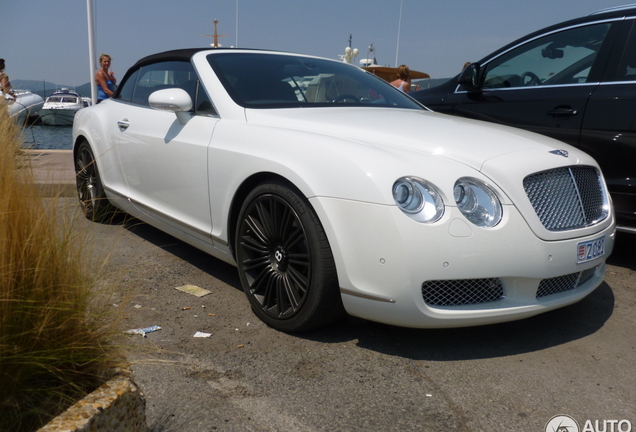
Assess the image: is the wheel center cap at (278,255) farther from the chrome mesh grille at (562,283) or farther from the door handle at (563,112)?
the door handle at (563,112)

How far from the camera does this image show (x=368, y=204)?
248 cm

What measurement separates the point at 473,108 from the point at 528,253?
2.54 metres

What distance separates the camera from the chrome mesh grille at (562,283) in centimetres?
275

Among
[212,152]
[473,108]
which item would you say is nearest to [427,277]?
[212,152]

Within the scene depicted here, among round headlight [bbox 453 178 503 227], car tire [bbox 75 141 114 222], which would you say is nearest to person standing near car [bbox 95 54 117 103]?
car tire [bbox 75 141 114 222]

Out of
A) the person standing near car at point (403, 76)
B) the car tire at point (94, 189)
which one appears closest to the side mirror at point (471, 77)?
the car tire at point (94, 189)

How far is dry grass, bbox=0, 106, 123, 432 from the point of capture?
1.50 m

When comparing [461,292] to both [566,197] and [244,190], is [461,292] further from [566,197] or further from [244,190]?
[244,190]

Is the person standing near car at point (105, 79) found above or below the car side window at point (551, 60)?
below

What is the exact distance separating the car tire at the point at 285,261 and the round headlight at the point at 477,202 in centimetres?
62

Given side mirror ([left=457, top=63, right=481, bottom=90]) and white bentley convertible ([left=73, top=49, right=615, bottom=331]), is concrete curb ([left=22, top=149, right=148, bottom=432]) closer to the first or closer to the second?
white bentley convertible ([left=73, top=49, right=615, bottom=331])

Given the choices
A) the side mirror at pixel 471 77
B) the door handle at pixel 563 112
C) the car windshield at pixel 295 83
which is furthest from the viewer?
the side mirror at pixel 471 77

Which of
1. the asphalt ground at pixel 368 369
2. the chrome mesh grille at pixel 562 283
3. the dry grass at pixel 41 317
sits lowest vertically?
the asphalt ground at pixel 368 369

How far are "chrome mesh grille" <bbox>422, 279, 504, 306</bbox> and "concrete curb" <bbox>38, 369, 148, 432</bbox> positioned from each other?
1.30m
